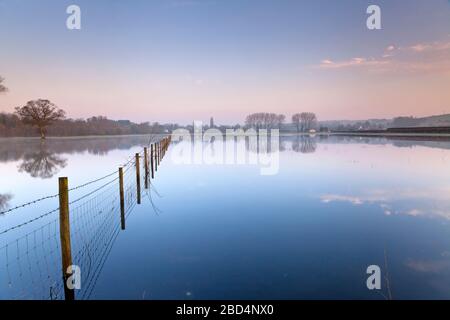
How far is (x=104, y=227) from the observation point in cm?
933

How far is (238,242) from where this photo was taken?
7.84 metres

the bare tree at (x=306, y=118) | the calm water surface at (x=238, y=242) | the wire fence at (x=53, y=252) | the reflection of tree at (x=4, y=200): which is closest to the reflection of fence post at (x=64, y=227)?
the wire fence at (x=53, y=252)

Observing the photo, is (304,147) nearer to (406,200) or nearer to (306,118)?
(406,200)

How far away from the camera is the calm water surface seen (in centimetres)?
569

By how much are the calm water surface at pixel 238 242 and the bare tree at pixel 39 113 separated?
63565 millimetres

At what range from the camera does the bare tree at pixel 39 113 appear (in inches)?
2697

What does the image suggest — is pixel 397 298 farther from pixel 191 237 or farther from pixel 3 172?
pixel 3 172

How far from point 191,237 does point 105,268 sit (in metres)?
2.44

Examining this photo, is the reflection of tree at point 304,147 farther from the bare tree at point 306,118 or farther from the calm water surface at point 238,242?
the bare tree at point 306,118

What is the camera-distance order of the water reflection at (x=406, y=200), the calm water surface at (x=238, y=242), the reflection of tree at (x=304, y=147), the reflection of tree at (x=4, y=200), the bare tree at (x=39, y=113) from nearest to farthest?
1. the calm water surface at (x=238, y=242)
2. the water reflection at (x=406, y=200)
3. the reflection of tree at (x=4, y=200)
4. the reflection of tree at (x=304, y=147)
5. the bare tree at (x=39, y=113)

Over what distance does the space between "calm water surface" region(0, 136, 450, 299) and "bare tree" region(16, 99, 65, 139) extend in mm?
63565

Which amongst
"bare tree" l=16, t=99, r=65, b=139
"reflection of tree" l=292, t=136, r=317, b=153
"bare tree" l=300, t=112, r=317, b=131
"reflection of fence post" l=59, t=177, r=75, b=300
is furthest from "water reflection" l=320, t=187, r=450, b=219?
"bare tree" l=300, t=112, r=317, b=131
